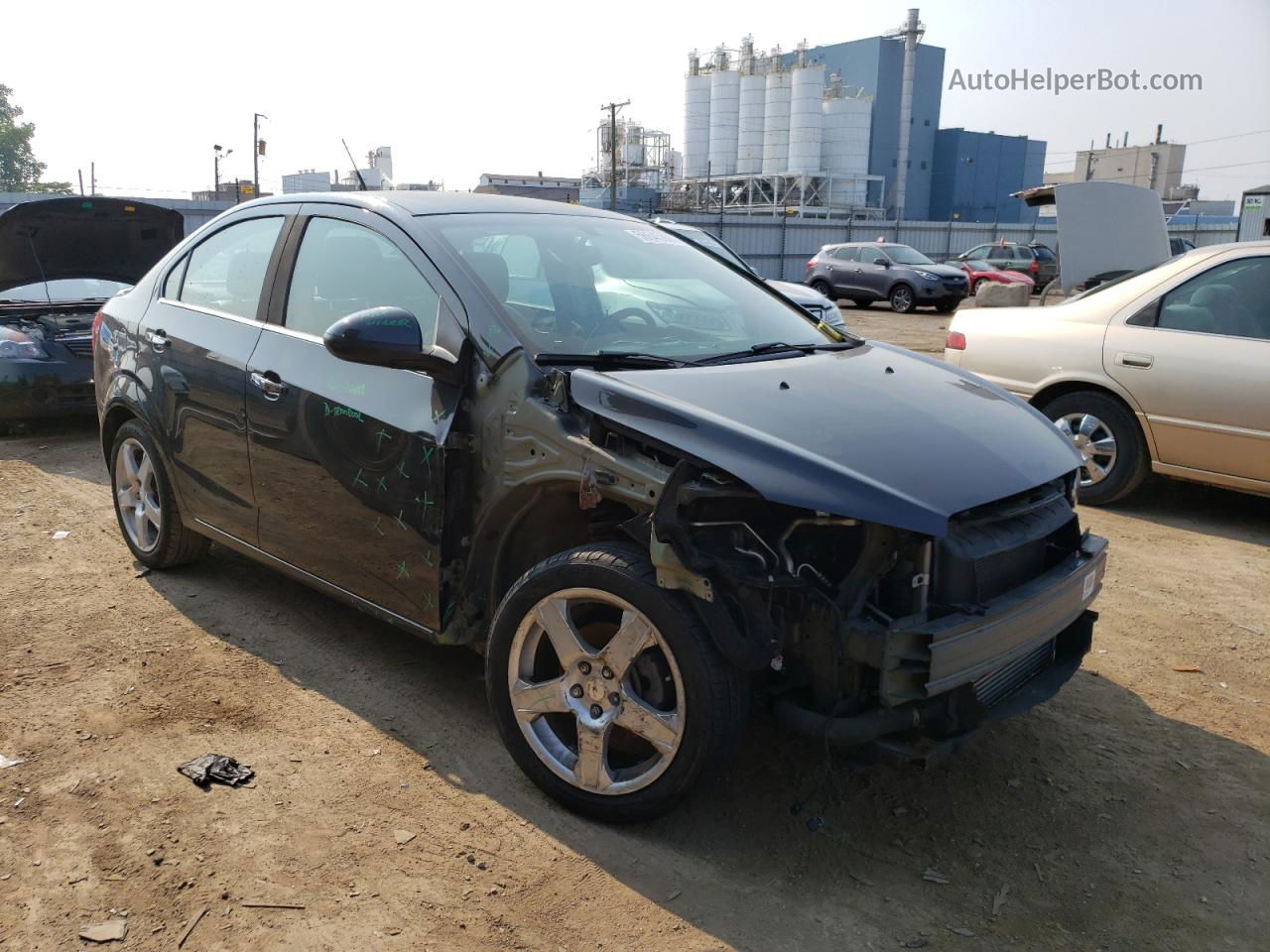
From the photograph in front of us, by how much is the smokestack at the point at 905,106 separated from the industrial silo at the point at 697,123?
12041 mm

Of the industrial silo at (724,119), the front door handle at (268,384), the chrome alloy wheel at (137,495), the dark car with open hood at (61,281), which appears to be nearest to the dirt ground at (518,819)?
the chrome alloy wheel at (137,495)

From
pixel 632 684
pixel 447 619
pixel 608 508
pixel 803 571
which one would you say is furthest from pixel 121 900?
pixel 803 571

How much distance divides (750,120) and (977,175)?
1706cm

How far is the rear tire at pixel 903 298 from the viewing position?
76.8ft

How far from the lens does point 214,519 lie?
167 inches

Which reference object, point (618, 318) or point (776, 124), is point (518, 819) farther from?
point (776, 124)

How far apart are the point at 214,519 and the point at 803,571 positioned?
270 centimetres

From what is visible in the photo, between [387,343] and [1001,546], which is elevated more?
[387,343]

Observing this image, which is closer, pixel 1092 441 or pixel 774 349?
pixel 774 349

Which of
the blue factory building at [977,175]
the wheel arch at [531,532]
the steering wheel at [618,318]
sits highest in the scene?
the blue factory building at [977,175]

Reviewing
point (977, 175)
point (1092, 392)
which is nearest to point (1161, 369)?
point (1092, 392)

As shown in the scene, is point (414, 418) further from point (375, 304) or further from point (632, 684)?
point (632, 684)

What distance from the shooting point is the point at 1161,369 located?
5.98 metres

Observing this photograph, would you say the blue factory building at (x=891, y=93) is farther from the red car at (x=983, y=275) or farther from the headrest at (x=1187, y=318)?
the headrest at (x=1187, y=318)
